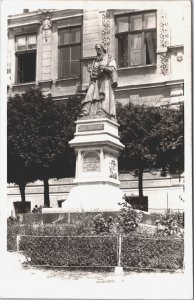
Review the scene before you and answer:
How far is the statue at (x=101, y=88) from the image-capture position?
43.5ft

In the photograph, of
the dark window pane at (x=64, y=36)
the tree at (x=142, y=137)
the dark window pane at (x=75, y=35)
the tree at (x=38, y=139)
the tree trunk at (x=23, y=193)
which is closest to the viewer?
the tree trunk at (x=23, y=193)

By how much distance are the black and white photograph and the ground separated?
0.02 m

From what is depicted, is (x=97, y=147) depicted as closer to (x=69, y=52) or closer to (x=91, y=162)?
(x=91, y=162)

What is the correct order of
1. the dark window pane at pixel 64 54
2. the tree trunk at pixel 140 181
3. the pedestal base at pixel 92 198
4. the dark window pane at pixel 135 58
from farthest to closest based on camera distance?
the dark window pane at pixel 64 54
the dark window pane at pixel 135 58
the tree trunk at pixel 140 181
the pedestal base at pixel 92 198

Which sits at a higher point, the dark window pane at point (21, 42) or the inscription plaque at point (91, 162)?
the dark window pane at point (21, 42)

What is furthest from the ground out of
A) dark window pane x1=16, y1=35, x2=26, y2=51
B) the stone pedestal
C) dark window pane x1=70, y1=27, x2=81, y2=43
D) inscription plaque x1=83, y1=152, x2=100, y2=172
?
dark window pane x1=70, y1=27, x2=81, y2=43

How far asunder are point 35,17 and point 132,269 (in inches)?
500

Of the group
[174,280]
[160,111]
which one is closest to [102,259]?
[174,280]

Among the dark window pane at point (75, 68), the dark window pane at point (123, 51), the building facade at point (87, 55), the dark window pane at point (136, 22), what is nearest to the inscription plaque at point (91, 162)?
the building facade at point (87, 55)

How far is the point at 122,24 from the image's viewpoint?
2114cm

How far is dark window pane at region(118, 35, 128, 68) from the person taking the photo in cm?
2167

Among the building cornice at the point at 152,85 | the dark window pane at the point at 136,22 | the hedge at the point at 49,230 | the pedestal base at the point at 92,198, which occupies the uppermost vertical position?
the dark window pane at the point at 136,22

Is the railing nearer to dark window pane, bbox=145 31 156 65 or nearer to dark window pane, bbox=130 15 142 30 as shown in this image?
dark window pane, bbox=130 15 142 30

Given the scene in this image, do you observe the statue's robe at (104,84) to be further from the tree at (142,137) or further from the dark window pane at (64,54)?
the dark window pane at (64,54)
